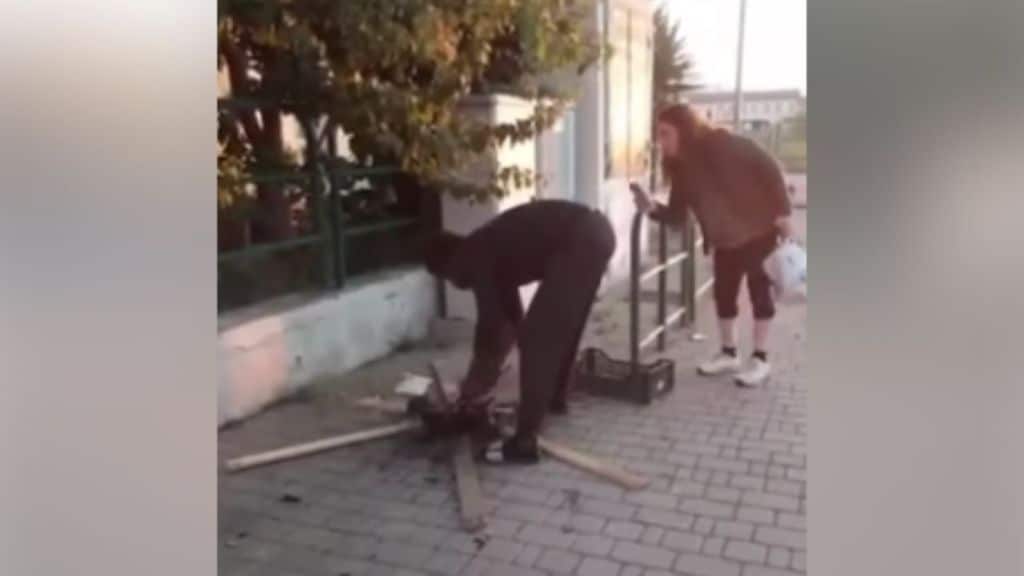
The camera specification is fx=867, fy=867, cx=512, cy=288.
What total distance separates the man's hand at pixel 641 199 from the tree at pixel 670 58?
142mm

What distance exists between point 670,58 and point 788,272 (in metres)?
0.35

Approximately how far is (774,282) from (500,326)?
20.1 inches

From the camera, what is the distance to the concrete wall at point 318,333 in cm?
148

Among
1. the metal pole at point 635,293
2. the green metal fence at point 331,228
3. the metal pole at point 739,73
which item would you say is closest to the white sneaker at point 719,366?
the metal pole at point 635,293

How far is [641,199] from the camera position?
4.02 feet

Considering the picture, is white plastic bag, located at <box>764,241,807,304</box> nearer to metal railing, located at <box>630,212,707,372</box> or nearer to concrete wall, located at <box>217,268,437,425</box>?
metal railing, located at <box>630,212,707,372</box>

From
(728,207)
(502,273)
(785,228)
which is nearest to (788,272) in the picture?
(785,228)

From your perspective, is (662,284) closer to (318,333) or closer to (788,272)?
(788,272)

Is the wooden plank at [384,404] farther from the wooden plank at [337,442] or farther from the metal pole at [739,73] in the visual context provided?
the metal pole at [739,73]

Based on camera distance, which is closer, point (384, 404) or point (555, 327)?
point (555, 327)
